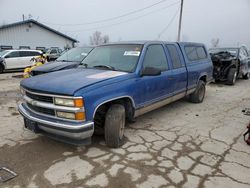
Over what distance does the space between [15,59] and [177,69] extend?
46.8 ft

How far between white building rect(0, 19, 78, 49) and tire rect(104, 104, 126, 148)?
89.4 ft

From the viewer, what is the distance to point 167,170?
10.5 ft

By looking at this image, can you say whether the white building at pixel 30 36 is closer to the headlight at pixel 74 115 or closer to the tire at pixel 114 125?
the tire at pixel 114 125

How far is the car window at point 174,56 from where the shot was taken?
5.29 metres

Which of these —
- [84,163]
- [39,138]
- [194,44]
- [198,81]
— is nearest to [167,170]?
[84,163]

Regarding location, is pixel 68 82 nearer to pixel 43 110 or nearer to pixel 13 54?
pixel 43 110

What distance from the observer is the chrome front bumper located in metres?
3.15

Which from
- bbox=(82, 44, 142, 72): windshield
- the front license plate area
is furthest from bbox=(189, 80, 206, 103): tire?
the front license plate area

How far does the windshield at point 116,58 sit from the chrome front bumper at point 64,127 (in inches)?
57.1

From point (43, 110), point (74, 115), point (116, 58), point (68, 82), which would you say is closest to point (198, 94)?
point (116, 58)

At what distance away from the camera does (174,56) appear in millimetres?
5406

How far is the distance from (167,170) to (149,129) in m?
1.60

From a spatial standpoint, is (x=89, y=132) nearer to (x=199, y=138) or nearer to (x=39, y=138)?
(x=39, y=138)

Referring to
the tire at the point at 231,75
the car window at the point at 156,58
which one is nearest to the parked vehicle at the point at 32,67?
the car window at the point at 156,58
